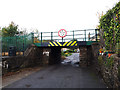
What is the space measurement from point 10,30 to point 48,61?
447 inches

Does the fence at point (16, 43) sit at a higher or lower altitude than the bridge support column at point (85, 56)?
higher

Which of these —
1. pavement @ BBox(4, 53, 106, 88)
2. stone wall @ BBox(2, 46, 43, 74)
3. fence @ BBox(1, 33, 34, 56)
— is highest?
fence @ BBox(1, 33, 34, 56)

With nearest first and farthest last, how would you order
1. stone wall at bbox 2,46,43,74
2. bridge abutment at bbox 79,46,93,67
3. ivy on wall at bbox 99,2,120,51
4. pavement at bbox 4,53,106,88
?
pavement at bbox 4,53,106,88, ivy on wall at bbox 99,2,120,51, stone wall at bbox 2,46,43,74, bridge abutment at bbox 79,46,93,67

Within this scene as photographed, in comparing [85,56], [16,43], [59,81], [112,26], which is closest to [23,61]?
[16,43]

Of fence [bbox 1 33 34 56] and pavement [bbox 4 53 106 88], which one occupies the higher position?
fence [bbox 1 33 34 56]

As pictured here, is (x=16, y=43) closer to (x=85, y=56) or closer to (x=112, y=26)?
(x=85, y=56)

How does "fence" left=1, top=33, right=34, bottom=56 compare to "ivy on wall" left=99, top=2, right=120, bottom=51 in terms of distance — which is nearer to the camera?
"ivy on wall" left=99, top=2, right=120, bottom=51

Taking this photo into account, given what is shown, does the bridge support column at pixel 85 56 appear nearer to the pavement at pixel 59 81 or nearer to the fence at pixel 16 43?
the pavement at pixel 59 81

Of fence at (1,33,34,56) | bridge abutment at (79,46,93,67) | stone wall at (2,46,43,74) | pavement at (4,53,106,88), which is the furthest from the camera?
bridge abutment at (79,46,93,67)

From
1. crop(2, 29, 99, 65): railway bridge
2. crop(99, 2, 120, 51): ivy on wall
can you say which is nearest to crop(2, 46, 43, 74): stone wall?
crop(2, 29, 99, 65): railway bridge

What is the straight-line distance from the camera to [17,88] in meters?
4.57

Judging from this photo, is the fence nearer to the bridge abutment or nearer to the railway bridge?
the railway bridge

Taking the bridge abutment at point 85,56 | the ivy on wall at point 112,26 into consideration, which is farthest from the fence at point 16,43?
the ivy on wall at point 112,26

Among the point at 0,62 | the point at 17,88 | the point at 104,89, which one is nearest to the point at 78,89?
the point at 104,89
